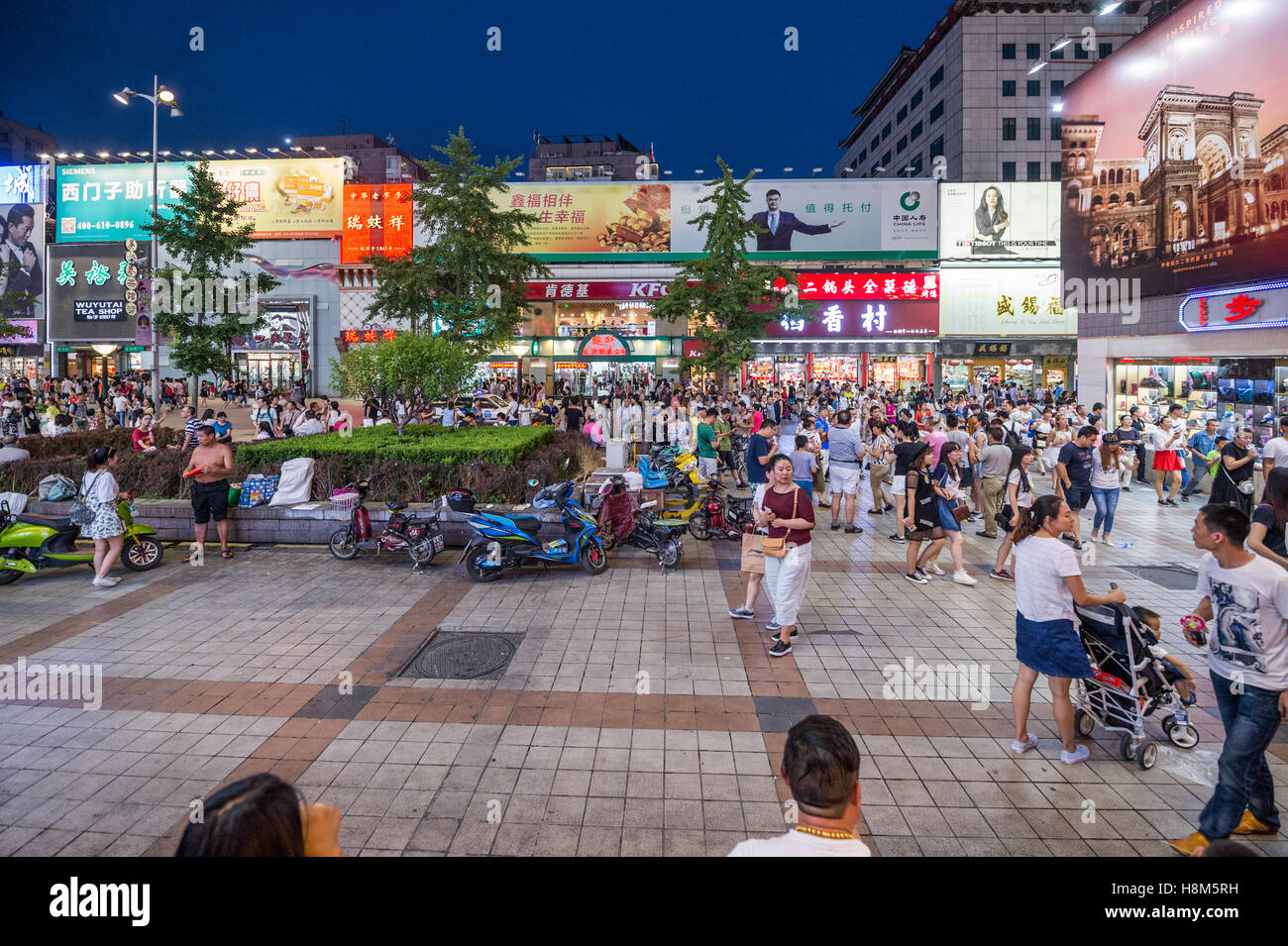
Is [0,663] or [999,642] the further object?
[999,642]

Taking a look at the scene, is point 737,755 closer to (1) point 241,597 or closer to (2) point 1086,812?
(2) point 1086,812

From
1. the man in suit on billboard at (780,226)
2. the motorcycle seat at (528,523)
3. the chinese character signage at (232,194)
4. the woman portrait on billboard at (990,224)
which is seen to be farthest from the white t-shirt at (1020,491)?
the chinese character signage at (232,194)

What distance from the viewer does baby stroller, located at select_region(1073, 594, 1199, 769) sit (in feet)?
15.4

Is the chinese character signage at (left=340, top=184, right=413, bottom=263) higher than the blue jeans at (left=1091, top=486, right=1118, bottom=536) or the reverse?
higher

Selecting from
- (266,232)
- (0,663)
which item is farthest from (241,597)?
(266,232)

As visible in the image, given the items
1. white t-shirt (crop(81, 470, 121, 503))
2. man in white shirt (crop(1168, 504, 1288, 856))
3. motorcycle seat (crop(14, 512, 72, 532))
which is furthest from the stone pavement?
white t-shirt (crop(81, 470, 121, 503))

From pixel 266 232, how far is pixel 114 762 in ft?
139

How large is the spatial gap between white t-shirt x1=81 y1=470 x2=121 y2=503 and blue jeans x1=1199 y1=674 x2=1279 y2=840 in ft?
32.6

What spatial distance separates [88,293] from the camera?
41.8 m

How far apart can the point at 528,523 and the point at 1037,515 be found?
19.0ft

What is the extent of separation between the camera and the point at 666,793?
4285mm

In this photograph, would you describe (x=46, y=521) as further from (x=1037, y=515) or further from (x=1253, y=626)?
(x=1253, y=626)

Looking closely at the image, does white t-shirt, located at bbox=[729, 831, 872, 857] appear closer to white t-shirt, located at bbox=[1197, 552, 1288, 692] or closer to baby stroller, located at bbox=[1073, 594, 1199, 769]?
white t-shirt, located at bbox=[1197, 552, 1288, 692]
